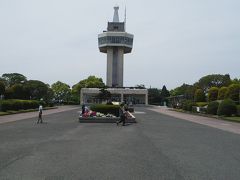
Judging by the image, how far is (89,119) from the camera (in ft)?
90.1

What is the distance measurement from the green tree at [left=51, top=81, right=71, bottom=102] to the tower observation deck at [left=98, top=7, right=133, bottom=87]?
16887mm

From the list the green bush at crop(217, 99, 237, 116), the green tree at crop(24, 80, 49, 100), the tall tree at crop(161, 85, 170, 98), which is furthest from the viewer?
the tall tree at crop(161, 85, 170, 98)

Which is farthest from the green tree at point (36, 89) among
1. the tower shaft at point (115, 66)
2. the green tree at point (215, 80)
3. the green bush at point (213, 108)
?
A: the green bush at point (213, 108)

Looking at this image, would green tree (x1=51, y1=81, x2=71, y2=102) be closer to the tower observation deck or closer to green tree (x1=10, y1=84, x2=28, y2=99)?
the tower observation deck

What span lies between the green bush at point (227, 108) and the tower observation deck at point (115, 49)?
86.5 metres

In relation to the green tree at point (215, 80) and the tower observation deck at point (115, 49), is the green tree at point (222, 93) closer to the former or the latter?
the green tree at point (215, 80)

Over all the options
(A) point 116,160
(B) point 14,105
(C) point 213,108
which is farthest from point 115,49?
(A) point 116,160

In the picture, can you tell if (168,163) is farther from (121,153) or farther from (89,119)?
(89,119)

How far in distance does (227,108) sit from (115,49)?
299 feet

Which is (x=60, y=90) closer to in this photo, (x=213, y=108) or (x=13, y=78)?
(x=13, y=78)

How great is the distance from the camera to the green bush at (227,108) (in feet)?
127

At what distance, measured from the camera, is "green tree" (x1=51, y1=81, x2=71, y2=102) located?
4503 inches

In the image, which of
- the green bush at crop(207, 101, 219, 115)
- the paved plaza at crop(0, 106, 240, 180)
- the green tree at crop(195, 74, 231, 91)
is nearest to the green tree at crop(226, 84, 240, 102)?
the green bush at crop(207, 101, 219, 115)

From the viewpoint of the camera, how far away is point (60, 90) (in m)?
114
